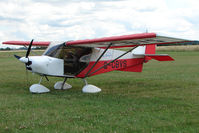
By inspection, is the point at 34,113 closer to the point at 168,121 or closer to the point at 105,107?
the point at 105,107

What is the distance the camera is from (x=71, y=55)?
10.0 m

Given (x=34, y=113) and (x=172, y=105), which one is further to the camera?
(x=172, y=105)

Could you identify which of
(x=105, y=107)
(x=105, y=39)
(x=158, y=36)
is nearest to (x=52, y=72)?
(x=105, y=39)

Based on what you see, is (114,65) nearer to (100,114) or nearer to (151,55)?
(151,55)

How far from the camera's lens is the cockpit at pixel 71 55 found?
9758 mm

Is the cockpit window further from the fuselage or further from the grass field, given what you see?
the grass field

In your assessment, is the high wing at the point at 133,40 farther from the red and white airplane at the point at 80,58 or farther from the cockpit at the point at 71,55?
the cockpit at the point at 71,55

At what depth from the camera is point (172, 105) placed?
723 cm

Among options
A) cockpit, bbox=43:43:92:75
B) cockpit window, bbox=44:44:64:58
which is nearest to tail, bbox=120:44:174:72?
cockpit, bbox=43:43:92:75

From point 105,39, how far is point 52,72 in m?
2.22

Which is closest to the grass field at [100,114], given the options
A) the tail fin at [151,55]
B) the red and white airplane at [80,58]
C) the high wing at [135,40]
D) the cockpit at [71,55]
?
the red and white airplane at [80,58]

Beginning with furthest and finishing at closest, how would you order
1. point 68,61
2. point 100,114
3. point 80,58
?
point 80,58, point 68,61, point 100,114

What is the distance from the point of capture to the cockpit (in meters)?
9.76

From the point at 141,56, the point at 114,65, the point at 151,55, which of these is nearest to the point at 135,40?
the point at 114,65
